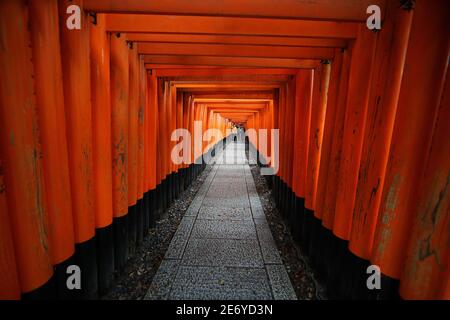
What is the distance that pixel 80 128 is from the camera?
249 centimetres

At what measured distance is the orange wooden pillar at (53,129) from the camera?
192 centimetres

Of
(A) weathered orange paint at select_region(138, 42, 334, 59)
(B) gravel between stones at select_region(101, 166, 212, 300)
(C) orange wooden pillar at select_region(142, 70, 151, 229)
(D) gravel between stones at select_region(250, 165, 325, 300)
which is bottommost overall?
(B) gravel between stones at select_region(101, 166, 212, 300)

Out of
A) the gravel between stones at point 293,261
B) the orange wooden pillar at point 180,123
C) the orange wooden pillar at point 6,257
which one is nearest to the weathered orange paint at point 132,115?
the orange wooden pillar at point 6,257

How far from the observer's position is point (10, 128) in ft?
5.55

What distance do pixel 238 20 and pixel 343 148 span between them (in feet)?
6.44

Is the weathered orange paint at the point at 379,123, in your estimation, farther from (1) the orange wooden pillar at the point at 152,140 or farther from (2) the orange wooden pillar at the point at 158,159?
(2) the orange wooden pillar at the point at 158,159

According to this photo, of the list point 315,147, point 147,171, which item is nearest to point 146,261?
point 147,171

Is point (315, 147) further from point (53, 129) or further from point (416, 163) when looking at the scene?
point (53, 129)

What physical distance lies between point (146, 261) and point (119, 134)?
2193mm

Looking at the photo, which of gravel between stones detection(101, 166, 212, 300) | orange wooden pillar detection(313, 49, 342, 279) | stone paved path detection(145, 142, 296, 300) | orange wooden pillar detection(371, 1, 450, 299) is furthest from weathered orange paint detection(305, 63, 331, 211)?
gravel between stones detection(101, 166, 212, 300)

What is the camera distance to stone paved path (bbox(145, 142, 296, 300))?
132 inches

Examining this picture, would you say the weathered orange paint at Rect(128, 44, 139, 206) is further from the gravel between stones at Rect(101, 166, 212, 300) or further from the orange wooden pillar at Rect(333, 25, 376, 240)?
the orange wooden pillar at Rect(333, 25, 376, 240)

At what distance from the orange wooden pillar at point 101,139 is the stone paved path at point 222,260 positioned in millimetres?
899

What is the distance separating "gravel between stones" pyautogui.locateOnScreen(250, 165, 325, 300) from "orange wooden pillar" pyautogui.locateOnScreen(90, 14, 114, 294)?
268cm
